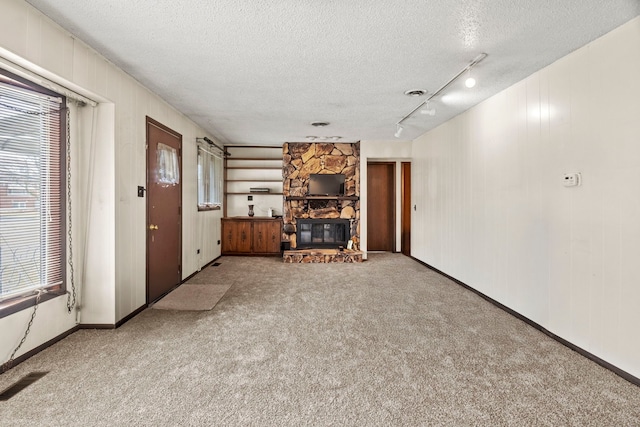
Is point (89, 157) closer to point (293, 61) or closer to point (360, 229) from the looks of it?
point (293, 61)

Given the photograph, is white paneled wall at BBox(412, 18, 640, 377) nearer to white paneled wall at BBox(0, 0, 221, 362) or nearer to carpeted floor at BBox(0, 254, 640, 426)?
carpeted floor at BBox(0, 254, 640, 426)

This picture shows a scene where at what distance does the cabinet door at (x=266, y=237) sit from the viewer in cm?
670

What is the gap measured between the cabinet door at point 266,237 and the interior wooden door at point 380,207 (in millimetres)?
2221

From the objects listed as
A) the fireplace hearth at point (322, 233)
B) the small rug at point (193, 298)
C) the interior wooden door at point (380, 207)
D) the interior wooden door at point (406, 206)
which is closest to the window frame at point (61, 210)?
the small rug at point (193, 298)

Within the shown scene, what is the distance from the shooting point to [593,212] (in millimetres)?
2391

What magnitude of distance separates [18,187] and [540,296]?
4.46m

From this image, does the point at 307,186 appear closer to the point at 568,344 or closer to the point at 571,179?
the point at 571,179

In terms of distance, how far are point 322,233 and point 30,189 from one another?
491 cm

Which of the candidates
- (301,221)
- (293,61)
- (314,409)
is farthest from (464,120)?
(314,409)

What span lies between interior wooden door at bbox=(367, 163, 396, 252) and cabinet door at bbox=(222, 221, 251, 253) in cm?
284

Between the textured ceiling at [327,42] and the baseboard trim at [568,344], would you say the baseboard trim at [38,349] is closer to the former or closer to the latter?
the textured ceiling at [327,42]

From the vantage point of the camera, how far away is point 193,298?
3828 mm

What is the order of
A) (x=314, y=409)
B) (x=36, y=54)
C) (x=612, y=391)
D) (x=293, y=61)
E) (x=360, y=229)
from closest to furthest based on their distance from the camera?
(x=314, y=409)
(x=612, y=391)
(x=36, y=54)
(x=293, y=61)
(x=360, y=229)

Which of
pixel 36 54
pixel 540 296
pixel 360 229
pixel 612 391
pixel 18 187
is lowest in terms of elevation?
pixel 612 391
